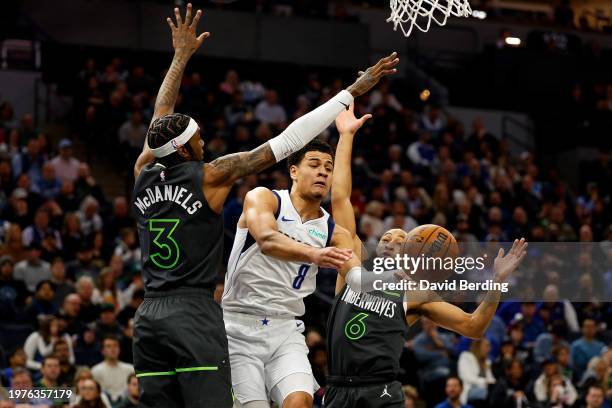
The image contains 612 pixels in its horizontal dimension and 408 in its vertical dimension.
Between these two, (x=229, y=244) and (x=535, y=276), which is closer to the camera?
(x=535, y=276)

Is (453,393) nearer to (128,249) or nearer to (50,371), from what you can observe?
(50,371)

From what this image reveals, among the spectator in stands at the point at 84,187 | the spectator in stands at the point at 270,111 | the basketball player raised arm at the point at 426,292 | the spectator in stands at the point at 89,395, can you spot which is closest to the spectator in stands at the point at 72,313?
the spectator in stands at the point at 89,395

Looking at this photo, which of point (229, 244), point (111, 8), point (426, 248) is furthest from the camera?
point (111, 8)

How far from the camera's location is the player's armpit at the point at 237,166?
659cm

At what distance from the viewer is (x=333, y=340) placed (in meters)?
8.27

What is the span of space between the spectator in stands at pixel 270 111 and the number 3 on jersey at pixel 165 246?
13893 millimetres

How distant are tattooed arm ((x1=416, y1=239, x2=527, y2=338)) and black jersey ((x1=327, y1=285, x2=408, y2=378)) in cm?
25

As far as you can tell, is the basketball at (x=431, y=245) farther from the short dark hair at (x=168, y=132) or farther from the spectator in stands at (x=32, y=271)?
the spectator in stands at (x=32, y=271)

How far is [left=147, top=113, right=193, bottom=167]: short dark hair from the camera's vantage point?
264 inches

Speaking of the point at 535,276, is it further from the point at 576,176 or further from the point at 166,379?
the point at 576,176

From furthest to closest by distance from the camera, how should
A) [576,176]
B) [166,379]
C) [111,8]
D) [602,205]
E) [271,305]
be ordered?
[576,176] → [111,8] → [602,205] → [271,305] → [166,379]

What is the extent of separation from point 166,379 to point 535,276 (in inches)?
306

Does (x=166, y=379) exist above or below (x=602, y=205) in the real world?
below

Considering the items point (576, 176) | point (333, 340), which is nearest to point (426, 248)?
point (333, 340)
